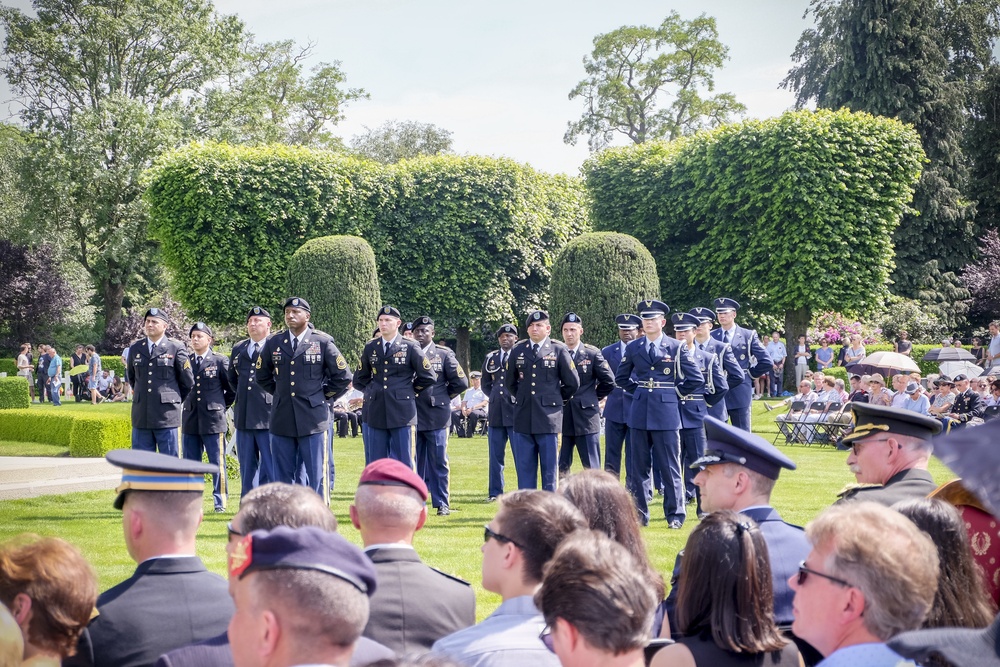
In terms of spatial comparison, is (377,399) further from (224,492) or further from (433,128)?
(433,128)

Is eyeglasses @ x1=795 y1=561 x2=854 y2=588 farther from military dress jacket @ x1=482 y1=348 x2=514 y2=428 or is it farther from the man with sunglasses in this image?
military dress jacket @ x1=482 y1=348 x2=514 y2=428

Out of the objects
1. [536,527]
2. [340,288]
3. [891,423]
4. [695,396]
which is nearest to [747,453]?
[891,423]

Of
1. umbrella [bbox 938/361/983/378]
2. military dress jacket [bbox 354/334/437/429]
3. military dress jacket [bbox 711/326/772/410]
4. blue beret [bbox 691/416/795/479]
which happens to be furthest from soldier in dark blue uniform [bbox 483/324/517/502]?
umbrella [bbox 938/361/983/378]

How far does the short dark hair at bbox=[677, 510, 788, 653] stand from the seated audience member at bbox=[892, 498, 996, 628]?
54cm

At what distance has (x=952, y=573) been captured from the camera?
341 centimetres

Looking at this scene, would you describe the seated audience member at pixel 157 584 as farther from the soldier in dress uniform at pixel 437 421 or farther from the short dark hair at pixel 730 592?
the soldier in dress uniform at pixel 437 421

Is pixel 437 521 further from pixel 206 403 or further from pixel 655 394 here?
pixel 206 403

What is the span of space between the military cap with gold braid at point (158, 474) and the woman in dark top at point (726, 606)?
5.58 ft

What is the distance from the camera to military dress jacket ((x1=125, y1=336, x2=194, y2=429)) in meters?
10.9

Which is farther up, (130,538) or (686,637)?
(130,538)

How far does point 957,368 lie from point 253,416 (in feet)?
65.9

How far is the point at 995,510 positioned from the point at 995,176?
43.6 metres

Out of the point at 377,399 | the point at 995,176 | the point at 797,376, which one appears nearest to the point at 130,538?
the point at 377,399

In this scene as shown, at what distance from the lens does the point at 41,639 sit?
2928 mm
